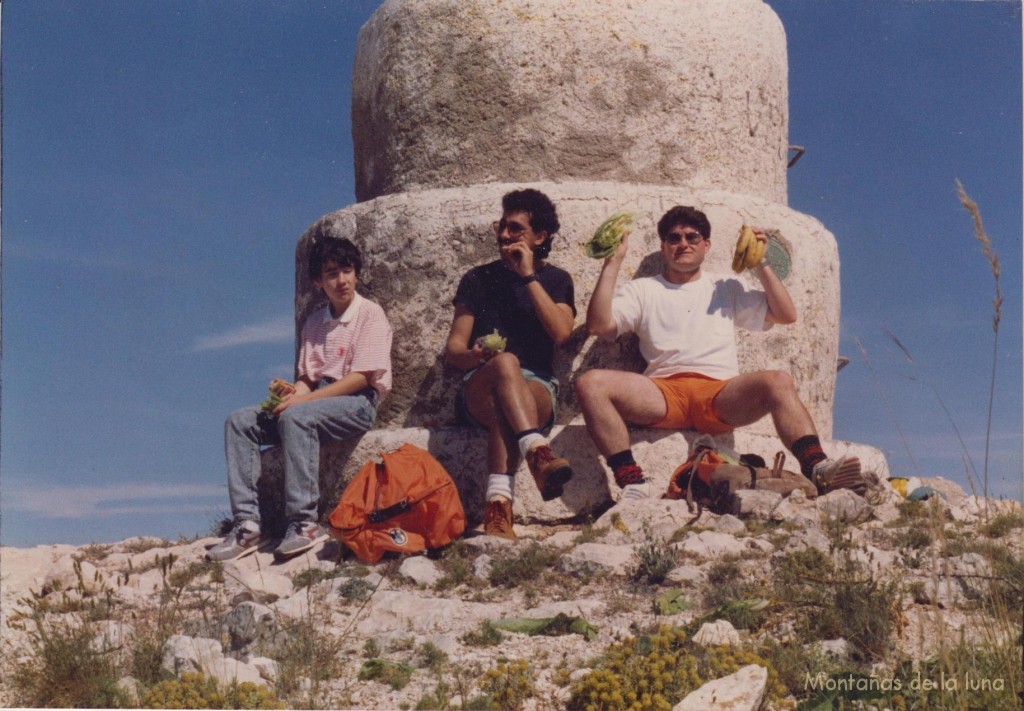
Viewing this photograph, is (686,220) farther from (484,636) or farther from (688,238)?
(484,636)

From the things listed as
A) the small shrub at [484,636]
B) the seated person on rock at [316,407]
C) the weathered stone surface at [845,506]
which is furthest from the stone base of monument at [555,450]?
the small shrub at [484,636]

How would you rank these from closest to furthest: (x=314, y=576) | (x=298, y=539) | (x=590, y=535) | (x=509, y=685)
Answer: (x=509, y=685)
(x=314, y=576)
(x=590, y=535)
(x=298, y=539)

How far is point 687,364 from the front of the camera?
5.73 meters

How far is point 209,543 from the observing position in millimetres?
6164

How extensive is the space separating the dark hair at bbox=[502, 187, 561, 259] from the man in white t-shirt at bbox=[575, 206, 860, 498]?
0.35 m

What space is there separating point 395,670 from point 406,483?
1.91 m

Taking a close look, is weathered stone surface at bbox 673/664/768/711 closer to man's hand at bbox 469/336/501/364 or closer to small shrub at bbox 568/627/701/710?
small shrub at bbox 568/627/701/710

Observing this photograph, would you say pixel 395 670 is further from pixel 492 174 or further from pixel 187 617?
pixel 492 174

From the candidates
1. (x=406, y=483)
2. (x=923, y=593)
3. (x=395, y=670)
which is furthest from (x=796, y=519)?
(x=395, y=670)

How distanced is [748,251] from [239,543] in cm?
306

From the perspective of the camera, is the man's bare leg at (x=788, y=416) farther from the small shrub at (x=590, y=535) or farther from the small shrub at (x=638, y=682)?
the small shrub at (x=638, y=682)

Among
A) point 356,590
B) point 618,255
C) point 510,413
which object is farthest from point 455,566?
point 618,255

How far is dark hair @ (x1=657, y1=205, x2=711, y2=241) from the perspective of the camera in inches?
228

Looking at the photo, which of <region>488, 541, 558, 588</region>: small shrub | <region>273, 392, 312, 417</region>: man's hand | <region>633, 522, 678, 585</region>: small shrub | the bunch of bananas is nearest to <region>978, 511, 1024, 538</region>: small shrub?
<region>633, 522, 678, 585</region>: small shrub
